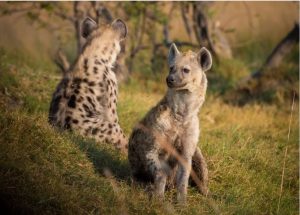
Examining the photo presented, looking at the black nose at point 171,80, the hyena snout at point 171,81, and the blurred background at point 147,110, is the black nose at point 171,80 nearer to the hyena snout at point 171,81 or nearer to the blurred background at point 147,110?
the hyena snout at point 171,81

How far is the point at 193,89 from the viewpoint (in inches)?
230

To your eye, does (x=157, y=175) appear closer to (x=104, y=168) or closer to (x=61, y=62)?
(x=104, y=168)

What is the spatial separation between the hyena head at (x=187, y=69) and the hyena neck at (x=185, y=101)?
0.15ft

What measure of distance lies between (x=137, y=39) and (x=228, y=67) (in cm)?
143

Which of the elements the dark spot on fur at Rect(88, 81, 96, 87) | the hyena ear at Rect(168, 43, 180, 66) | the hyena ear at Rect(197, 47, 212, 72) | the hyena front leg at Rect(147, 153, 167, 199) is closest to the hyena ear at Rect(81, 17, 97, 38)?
the dark spot on fur at Rect(88, 81, 96, 87)

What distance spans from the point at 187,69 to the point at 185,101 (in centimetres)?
24

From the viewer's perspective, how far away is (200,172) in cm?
627

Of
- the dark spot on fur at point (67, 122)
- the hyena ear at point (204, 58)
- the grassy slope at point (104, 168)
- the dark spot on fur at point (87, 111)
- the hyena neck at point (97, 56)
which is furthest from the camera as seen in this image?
the hyena neck at point (97, 56)

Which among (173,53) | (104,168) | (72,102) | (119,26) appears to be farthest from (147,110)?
(173,53)

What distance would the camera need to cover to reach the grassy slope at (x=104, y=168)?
18.2 ft

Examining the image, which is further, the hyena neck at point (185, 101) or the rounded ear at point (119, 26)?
the rounded ear at point (119, 26)

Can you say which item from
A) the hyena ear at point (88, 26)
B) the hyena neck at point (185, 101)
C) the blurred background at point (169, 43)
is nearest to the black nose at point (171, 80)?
the hyena neck at point (185, 101)

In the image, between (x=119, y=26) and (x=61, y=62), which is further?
(x=61, y=62)

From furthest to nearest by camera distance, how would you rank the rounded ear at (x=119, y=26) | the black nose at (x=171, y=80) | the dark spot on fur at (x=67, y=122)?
the rounded ear at (x=119, y=26) → the dark spot on fur at (x=67, y=122) → the black nose at (x=171, y=80)
